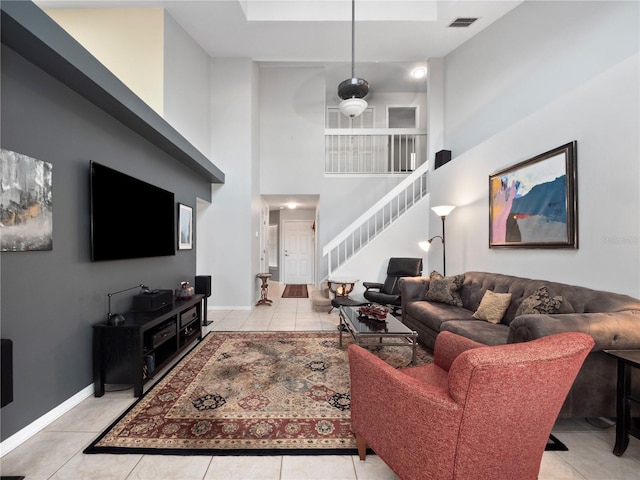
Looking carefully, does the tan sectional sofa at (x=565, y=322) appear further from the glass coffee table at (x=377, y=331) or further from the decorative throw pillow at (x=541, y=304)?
the glass coffee table at (x=377, y=331)

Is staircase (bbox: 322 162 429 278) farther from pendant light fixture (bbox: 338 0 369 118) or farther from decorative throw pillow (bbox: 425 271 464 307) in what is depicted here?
pendant light fixture (bbox: 338 0 369 118)

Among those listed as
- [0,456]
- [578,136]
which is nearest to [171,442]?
[0,456]

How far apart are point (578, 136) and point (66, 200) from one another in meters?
4.22

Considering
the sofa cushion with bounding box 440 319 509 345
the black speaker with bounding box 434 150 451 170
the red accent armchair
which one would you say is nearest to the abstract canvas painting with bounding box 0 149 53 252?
the red accent armchair

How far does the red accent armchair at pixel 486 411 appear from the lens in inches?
37.2

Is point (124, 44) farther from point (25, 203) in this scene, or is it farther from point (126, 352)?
point (126, 352)

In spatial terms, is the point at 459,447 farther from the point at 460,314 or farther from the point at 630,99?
the point at 630,99

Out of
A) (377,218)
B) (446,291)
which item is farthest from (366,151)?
(446,291)

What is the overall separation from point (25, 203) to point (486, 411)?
8.84ft

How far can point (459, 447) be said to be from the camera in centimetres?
100

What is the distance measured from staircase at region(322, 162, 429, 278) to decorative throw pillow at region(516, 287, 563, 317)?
3.12 meters

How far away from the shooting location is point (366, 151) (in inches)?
249

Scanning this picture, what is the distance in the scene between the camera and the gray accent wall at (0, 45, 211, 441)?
1.61 m

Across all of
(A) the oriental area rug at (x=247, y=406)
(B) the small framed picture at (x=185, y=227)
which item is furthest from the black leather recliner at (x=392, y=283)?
(B) the small framed picture at (x=185, y=227)
